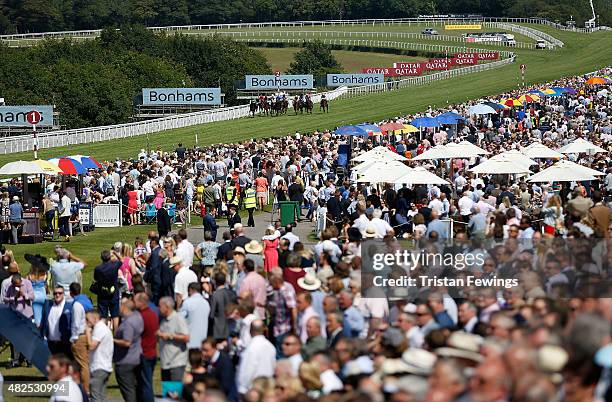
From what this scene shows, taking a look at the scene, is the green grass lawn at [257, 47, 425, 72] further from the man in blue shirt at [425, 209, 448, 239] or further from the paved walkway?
the man in blue shirt at [425, 209, 448, 239]

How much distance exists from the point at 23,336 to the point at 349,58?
108 meters

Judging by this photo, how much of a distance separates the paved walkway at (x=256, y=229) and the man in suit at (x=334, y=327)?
50.0ft

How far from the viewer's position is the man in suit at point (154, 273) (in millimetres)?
19750

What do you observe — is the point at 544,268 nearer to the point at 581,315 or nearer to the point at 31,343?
the point at 581,315

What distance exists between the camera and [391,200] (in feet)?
99.6

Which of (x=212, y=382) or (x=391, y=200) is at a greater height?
(x=212, y=382)

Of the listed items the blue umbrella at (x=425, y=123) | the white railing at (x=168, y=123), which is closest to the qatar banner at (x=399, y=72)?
the white railing at (x=168, y=123)

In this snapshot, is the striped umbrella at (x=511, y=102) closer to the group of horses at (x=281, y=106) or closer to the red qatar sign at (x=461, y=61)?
the group of horses at (x=281, y=106)

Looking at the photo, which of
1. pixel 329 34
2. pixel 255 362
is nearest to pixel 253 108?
pixel 255 362

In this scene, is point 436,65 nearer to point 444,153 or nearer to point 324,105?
point 324,105

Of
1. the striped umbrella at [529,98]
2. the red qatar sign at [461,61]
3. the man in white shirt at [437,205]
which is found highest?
the man in white shirt at [437,205]

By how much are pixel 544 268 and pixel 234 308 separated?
3.26 m

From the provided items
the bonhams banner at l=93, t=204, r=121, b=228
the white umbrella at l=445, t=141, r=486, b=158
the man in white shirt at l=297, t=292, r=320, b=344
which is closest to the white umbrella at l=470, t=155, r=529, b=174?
the white umbrella at l=445, t=141, r=486, b=158

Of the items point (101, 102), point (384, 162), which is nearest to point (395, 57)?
point (101, 102)
